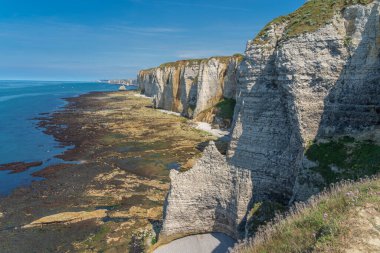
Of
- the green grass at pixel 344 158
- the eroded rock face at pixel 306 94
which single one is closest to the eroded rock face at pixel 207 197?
the eroded rock face at pixel 306 94

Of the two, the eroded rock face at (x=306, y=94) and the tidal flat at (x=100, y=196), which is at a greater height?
the eroded rock face at (x=306, y=94)

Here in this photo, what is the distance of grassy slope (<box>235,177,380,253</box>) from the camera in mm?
7086

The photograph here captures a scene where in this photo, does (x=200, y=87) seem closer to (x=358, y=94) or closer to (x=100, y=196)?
(x=100, y=196)

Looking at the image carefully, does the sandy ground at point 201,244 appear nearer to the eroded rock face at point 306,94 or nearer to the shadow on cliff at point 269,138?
the shadow on cliff at point 269,138

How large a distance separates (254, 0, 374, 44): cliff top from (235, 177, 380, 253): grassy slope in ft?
32.6

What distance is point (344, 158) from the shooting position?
14070 millimetres

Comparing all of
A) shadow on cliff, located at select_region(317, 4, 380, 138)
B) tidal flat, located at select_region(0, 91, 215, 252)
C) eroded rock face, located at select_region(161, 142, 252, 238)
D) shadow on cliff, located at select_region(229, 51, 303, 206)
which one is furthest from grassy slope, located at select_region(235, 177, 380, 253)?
tidal flat, located at select_region(0, 91, 215, 252)

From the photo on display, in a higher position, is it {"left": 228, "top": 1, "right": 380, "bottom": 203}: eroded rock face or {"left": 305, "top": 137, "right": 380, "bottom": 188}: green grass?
{"left": 228, "top": 1, "right": 380, "bottom": 203}: eroded rock face

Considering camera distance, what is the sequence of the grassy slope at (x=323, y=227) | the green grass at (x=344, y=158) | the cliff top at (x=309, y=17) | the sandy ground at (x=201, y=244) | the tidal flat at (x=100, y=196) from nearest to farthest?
the grassy slope at (x=323, y=227) → the green grass at (x=344, y=158) → the cliff top at (x=309, y=17) → the sandy ground at (x=201, y=244) → the tidal flat at (x=100, y=196)

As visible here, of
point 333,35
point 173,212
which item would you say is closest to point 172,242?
point 173,212

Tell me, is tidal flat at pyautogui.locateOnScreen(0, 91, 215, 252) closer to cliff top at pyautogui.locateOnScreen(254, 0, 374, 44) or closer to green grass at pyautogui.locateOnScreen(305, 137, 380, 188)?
green grass at pyautogui.locateOnScreen(305, 137, 380, 188)

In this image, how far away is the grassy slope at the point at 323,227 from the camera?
7086 millimetres

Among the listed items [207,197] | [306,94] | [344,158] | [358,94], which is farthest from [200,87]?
[344,158]

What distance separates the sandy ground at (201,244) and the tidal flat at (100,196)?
1.85m
